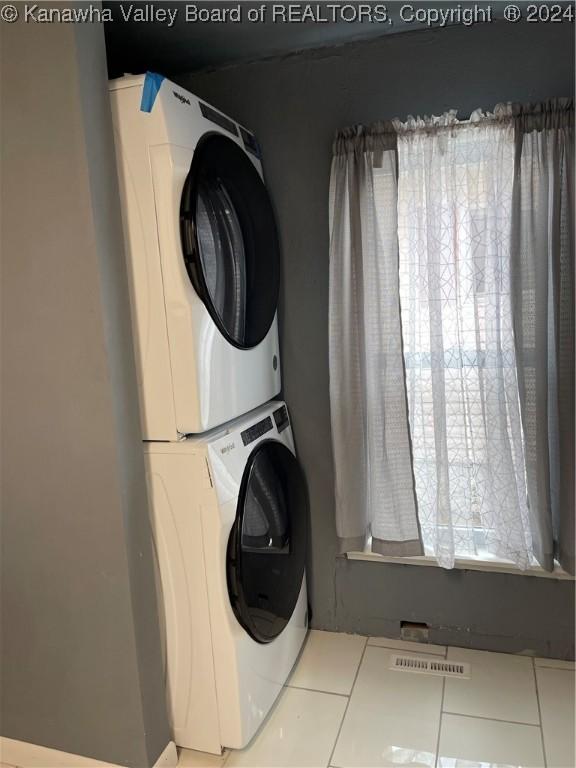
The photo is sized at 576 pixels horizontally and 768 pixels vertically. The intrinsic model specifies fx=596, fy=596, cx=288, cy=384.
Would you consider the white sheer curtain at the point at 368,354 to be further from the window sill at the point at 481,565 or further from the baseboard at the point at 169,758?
the baseboard at the point at 169,758

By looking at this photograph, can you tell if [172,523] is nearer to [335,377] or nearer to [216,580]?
[216,580]

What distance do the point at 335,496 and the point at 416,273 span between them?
2.58 ft

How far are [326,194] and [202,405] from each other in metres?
0.91

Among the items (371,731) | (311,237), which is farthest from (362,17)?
(371,731)

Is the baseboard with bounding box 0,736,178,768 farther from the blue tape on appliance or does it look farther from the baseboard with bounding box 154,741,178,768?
the blue tape on appliance

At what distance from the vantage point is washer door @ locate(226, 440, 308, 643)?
62.8 inches

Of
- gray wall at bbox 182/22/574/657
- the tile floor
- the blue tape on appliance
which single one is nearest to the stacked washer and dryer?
the blue tape on appliance

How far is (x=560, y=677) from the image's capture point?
1.91m

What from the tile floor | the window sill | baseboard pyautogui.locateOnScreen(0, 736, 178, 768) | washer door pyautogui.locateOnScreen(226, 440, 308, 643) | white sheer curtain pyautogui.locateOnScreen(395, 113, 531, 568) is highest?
white sheer curtain pyautogui.locateOnScreen(395, 113, 531, 568)

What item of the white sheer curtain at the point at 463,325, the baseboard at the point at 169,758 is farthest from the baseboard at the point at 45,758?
the white sheer curtain at the point at 463,325

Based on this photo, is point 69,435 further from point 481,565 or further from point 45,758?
point 481,565

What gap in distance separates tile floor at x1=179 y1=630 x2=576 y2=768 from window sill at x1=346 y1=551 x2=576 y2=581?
0.30 metres

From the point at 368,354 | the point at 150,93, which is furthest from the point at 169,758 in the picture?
the point at 150,93

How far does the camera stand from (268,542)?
1816 millimetres
